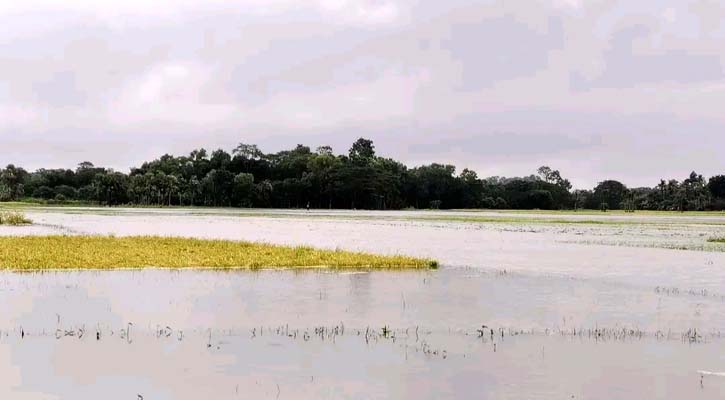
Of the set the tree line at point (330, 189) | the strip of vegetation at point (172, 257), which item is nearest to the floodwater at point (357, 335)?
the strip of vegetation at point (172, 257)

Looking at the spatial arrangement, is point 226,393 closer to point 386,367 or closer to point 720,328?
point 386,367

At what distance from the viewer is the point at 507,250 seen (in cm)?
4088

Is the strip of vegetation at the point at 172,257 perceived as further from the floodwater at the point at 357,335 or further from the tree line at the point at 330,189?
the tree line at the point at 330,189

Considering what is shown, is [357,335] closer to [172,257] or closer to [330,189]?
[172,257]

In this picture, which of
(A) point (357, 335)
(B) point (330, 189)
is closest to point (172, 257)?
(A) point (357, 335)

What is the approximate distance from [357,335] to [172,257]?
16752 millimetres

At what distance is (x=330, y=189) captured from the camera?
17625cm

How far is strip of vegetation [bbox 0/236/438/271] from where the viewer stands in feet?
89.5

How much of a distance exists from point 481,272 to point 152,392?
754 inches

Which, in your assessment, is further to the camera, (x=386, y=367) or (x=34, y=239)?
(x=34, y=239)

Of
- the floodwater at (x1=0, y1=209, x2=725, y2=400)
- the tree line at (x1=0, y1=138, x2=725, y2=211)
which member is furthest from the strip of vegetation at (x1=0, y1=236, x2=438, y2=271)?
the tree line at (x1=0, y1=138, x2=725, y2=211)

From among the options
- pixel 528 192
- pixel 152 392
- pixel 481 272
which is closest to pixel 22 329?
pixel 152 392

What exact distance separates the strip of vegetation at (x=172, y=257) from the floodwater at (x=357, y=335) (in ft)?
6.45

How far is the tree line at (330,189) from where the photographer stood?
577 feet
